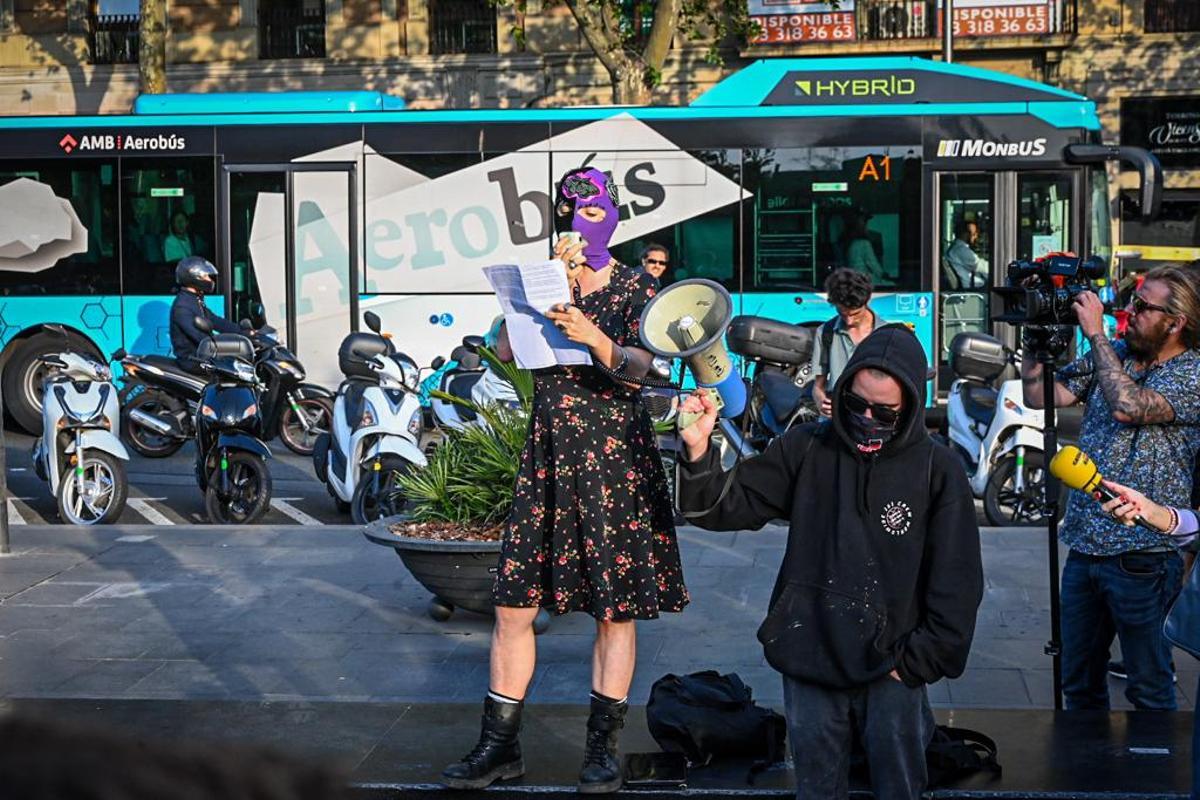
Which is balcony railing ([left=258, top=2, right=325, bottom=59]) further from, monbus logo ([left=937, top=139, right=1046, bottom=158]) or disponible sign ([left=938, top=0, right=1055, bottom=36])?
monbus logo ([left=937, top=139, right=1046, bottom=158])

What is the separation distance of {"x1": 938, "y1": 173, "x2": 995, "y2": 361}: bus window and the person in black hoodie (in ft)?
38.6

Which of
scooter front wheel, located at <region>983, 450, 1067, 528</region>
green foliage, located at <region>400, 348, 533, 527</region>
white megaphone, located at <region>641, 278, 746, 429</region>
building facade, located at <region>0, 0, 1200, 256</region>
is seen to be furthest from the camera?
building facade, located at <region>0, 0, 1200, 256</region>

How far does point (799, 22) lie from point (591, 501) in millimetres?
25203

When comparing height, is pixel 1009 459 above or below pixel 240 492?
above

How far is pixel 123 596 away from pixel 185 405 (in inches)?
209

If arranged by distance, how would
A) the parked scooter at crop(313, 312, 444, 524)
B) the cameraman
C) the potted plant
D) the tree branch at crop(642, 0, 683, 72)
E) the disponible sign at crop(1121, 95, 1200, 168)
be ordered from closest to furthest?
the cameraman
the potted plant
the parked scooter at crop(313, 312, 444, 524)
the tree branch at crop(642, 0, 683, 72)
the disponible sign at crop(1121, 95, 1200, 168)

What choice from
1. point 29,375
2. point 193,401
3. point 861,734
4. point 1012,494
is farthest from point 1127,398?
point 29,375

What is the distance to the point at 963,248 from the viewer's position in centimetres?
1526

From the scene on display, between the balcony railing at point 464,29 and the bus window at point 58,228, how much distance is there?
14.0 metres

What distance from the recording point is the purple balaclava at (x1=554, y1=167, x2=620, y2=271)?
468cm

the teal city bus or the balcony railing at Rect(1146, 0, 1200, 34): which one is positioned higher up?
the balcony railing at Rect(1146, 0, 1200, 34)

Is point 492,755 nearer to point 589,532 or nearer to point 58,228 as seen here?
point 589,532

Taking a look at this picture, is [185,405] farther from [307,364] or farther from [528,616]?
[528,616]

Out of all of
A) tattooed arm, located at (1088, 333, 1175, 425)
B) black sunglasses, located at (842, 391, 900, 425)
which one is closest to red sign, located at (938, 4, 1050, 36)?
tattooed arm, located at (1088, 333, 1175, 425)
